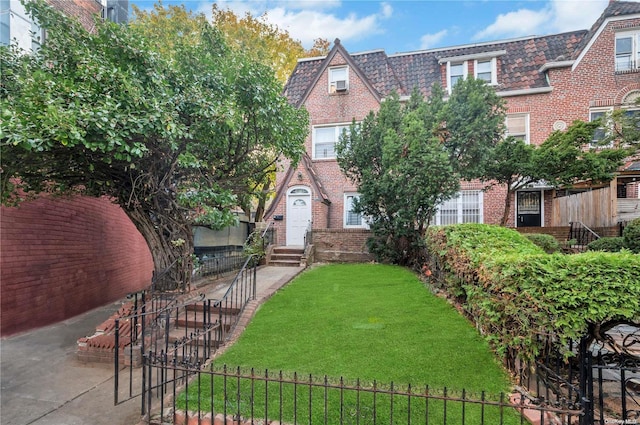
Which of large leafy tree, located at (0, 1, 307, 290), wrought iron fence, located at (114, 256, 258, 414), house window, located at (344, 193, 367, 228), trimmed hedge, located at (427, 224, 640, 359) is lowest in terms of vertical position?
wrought iron fence, located at (114, 256, 258, 414)

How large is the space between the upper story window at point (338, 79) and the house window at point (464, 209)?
7.36 metres

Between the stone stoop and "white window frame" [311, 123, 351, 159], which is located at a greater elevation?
"white window frame" [311, 123, 351, 159]

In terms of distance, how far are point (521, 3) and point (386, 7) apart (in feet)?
15.4

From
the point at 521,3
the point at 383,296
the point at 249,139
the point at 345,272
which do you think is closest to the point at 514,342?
the point at 383,296

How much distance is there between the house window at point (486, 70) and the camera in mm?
15148

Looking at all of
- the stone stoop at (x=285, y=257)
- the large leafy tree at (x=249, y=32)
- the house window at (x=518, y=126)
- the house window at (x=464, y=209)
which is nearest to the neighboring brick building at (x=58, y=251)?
the stone stoop at (x=285, y=257)

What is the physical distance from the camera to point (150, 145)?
583cm

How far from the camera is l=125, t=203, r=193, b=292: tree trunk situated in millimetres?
6949

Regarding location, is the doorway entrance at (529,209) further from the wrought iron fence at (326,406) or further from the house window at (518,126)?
the wrought iron fence at (326,406)

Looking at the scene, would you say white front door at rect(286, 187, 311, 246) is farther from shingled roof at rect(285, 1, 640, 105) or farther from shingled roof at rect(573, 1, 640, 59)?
shingled roof at rect(573, 1, 640, 59)

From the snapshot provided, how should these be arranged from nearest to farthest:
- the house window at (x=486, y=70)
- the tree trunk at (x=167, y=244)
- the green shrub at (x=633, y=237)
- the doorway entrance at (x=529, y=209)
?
the tree trunk at (x=167, y=244) < the green shrub at (x=633, y=237) < the doorway entrance at (x=529, y=209) < the house window at (x=486, y=70)

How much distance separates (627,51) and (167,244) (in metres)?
19.3

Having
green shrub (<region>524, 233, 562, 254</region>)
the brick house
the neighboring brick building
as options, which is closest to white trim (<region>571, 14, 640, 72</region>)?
the brick house

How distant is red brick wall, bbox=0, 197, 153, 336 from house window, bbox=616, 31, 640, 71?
20.8 m
